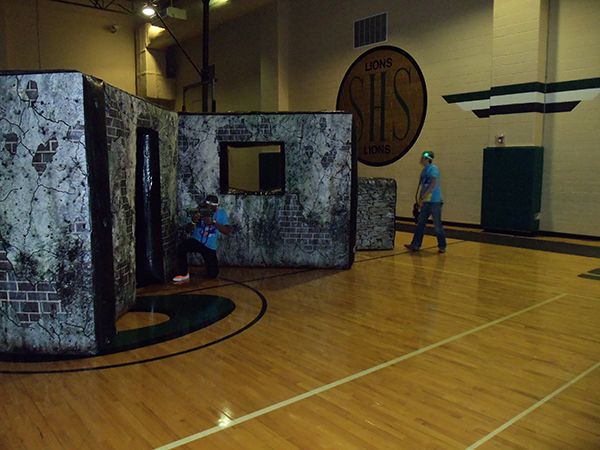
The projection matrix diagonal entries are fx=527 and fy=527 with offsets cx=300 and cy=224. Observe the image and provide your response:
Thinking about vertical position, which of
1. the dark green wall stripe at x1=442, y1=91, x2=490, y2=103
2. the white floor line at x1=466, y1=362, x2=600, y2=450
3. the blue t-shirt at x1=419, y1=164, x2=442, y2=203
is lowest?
the white floor line at x1=466, y1=362, x2=600, y2=450

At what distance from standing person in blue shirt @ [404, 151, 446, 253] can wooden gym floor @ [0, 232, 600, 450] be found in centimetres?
280

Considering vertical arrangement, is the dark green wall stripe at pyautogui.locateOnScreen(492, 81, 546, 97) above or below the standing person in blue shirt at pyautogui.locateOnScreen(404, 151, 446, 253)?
above

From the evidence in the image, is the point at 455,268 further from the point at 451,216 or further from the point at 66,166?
the point at 66,166

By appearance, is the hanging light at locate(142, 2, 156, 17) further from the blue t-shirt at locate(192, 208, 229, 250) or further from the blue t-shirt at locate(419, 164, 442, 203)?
the blue t-shirt at locate(192, 208, 229, 250)

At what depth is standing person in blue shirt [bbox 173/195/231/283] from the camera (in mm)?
6648

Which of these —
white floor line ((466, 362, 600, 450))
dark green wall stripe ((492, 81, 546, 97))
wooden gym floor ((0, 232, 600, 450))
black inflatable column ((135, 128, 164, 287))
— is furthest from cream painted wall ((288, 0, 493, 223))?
white floor line ((466, 362, 600, 450))

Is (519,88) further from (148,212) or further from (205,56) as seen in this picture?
(205,56)

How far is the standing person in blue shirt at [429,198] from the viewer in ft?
28.2

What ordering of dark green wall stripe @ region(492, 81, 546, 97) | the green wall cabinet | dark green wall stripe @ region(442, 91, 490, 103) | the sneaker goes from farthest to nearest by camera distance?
1. dark green wall stripe @ region(442, 91, 490, 103)
2. the green wall cabinet
3. dark green wall stripe @ region(492, 81, 546, 97)
4. the sneaker

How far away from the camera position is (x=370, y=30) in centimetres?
1317

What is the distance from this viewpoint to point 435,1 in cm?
1171

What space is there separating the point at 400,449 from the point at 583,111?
8959 mm

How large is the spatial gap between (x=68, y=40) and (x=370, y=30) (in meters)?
10.6

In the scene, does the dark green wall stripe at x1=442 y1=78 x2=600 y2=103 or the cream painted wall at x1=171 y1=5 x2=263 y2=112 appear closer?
the dark green wall stripe at x1=442 y1=78 x2=600 y2=103
